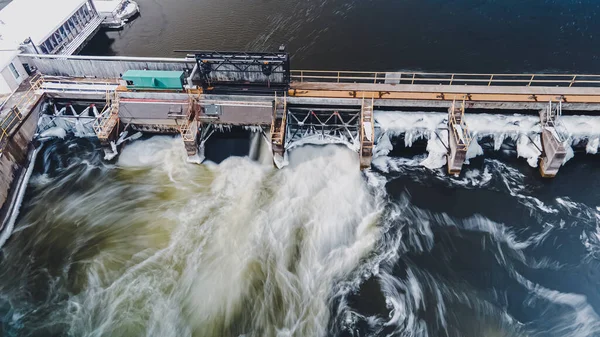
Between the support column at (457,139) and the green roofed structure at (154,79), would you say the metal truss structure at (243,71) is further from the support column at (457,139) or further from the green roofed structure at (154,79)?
the support column at (457,139)

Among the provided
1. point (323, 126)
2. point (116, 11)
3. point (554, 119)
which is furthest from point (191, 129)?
point (554, 119)

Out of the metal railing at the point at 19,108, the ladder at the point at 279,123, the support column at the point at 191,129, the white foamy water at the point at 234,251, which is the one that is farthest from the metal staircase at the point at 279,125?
the metal railing at the point at 19,108

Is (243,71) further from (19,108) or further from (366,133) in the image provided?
(19,108)

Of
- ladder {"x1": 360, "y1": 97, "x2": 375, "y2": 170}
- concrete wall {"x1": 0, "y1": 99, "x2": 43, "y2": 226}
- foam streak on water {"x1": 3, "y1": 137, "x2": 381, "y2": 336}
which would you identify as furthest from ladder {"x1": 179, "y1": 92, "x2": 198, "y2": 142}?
ladder {"x1": 360, "y1": 97, "x2": 375, "y2": 170}

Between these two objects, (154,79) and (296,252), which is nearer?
(296,252)

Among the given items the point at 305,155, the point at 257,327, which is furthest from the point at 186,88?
the point at 257,327

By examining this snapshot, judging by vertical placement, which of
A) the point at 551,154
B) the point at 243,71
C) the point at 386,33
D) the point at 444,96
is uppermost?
the point at 243,71
